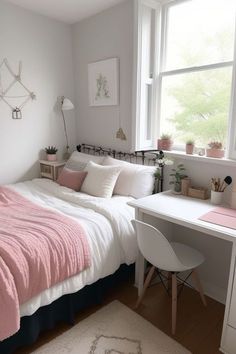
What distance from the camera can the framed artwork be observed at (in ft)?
9.18

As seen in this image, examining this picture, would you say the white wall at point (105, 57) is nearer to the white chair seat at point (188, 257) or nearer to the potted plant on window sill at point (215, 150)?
the potted plant on window sill at point (215, 150)

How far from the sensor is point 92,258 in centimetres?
175

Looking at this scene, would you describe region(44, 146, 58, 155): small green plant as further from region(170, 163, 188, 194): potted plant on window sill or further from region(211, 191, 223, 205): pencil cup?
region(211, 191, 223, 205): pencil cup

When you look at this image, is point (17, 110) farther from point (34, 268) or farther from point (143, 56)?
point (34, 268)

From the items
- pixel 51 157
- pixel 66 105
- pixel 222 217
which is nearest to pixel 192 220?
pixel 222 217

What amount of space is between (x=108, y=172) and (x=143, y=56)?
1142 mm

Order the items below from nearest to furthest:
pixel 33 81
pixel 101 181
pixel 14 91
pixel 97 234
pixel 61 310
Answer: pixel 61 310, pixel 97 234, pixel 101 181, pixel 14 91, pixel 33 81

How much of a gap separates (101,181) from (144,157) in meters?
0.55

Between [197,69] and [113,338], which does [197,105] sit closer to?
[197,69]

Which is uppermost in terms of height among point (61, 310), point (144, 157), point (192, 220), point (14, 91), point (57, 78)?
point (57, 78)

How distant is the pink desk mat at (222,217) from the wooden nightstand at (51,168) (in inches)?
76.4

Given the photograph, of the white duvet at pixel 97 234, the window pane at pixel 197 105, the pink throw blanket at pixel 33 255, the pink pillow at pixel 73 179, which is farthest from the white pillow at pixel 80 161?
the pink throw blanket at pixel 33 255

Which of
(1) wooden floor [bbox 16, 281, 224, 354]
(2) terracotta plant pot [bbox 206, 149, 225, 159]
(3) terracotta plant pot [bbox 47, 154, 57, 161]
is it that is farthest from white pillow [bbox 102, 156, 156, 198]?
(3) terracotta plant pot [bbox 47, 154, 57, 161]

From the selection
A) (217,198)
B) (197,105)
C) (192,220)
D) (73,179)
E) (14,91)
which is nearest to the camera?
(192,220)
